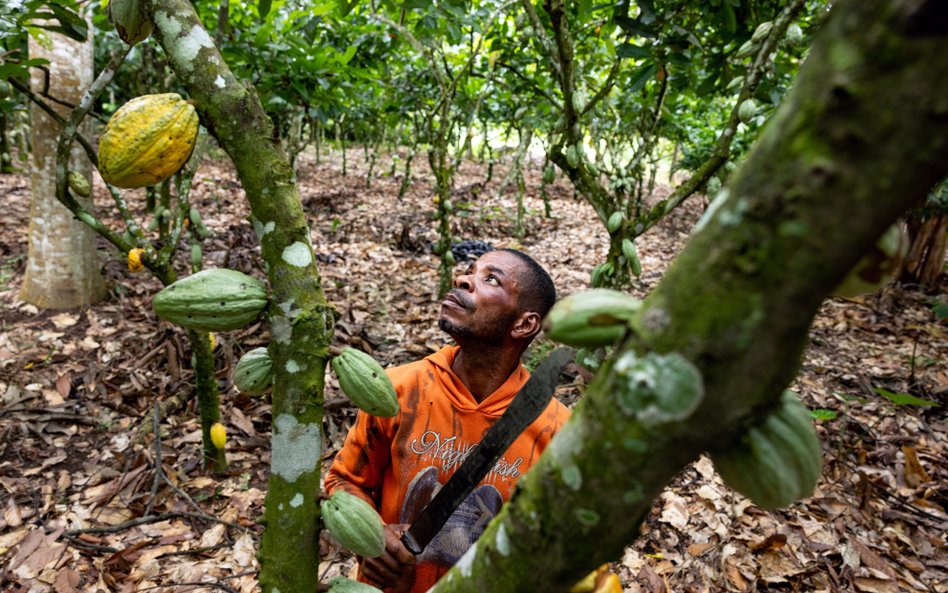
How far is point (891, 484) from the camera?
9.52 feet

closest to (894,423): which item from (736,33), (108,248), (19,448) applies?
(736,33)

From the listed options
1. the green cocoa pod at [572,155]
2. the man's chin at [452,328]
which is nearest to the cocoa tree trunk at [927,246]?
the green cocoa pod at [572,155]

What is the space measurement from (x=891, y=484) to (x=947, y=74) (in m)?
3.42

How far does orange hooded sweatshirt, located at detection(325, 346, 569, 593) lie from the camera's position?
152 centimetres

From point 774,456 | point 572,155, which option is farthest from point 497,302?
point 572,155

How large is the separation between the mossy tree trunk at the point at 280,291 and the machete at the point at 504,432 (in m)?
0.29

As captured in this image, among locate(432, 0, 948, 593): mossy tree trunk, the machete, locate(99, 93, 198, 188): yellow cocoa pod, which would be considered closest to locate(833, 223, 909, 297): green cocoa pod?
locate(432, 0, 948, 593): mossy tree trunk

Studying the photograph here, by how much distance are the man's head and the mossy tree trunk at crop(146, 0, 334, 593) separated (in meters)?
0.72

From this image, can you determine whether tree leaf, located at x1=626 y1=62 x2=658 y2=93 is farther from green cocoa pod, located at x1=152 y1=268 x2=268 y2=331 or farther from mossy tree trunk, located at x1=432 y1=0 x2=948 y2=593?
mossy tree trunk, located at x1=432 y1=0 x2=948 y2=593

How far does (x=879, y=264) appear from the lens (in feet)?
1.43

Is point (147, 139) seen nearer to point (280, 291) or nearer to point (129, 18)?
point (129, 18)

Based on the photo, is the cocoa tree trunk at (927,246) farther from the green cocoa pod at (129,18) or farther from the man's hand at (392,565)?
the green cocoa pod at (129,18)

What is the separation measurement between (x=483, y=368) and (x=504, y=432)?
638 millimetres

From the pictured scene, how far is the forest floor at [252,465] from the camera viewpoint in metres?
2.38
